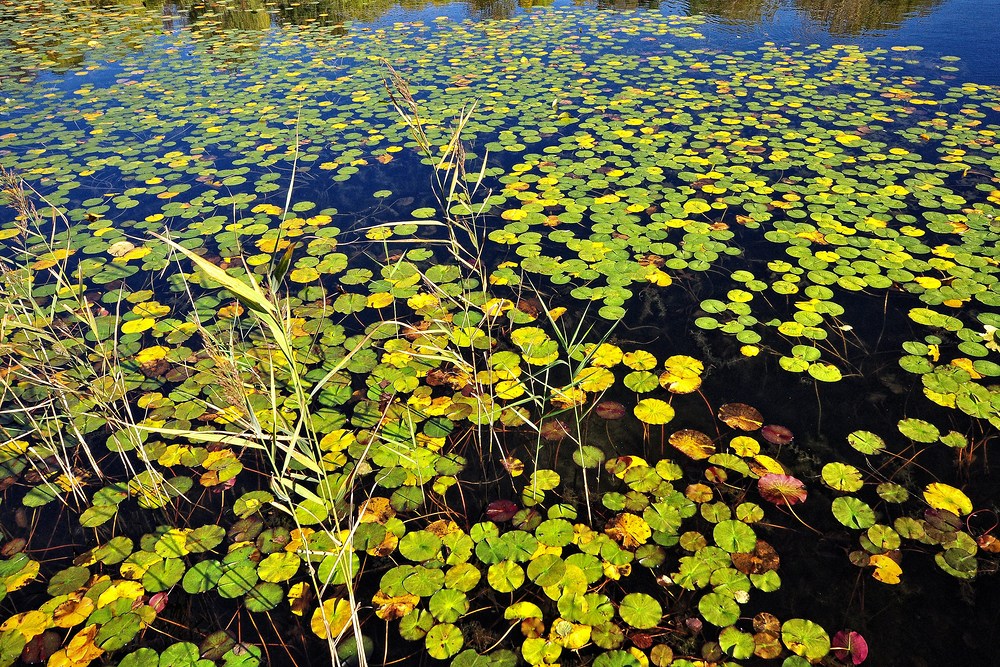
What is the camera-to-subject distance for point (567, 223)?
12.0 ft

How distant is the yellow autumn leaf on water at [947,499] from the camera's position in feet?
6.21

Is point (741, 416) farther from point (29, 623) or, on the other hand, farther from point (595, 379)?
point (29, 623)

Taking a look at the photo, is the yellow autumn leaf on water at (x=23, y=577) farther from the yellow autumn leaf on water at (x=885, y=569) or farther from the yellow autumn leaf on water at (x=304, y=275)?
the yellow autumn leaf on water at (x=885, y=569)

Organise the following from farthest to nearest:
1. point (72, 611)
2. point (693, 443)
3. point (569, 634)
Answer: point (693, 443)
point (72, 611)
point (569, 634)

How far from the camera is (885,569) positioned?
5.73 feet

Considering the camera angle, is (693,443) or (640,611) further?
(693,443)

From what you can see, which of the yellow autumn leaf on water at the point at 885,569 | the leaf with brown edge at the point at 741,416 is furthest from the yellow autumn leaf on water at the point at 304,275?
the yellow autumn leaf on water at the point at 885,569

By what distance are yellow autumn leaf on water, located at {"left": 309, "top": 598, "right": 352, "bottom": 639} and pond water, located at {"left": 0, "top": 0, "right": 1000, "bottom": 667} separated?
1 centimetres

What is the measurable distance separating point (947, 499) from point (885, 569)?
406mm

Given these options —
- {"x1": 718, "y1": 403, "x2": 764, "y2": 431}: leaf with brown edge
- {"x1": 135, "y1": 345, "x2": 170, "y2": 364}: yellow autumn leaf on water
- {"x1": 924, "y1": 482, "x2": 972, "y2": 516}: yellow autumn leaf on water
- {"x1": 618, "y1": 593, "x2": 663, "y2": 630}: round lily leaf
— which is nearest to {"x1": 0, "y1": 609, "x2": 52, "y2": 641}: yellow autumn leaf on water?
{"x1": 135, "y1": 345, "x2": 170, "y2": 364}: yellow autumn leaf on water

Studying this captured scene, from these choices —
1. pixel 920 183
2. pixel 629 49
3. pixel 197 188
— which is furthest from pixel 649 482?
pixel 629 49

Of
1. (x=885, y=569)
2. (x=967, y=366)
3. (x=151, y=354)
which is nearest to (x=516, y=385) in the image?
(x=885, y=569)

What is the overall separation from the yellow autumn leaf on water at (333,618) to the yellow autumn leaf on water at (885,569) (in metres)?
1.60

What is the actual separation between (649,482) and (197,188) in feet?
12.9
